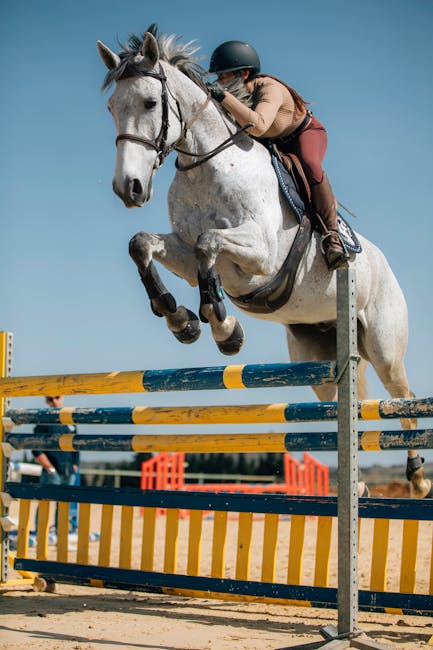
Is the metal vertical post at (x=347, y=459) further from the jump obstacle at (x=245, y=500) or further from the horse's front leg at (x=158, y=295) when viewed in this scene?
the horse's front leg at (x=158, y=295)

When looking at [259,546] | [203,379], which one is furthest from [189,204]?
[259,546]

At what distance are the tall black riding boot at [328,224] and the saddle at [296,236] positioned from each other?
0.19ft

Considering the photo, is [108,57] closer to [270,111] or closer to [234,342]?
[270,111]

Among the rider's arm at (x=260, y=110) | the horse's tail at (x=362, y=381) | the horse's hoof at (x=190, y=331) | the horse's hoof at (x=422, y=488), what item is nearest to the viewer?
the horse's hoof at (x=190, y=331)

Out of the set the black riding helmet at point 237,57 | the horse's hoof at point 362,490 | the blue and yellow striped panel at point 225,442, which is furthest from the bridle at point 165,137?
the horse's hoof at point 362,490

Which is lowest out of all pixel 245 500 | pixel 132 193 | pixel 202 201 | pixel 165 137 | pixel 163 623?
pixel 163 623

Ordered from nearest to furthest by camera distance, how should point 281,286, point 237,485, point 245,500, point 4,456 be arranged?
point 245,500, point 281,286, point 4,456, point 237,485

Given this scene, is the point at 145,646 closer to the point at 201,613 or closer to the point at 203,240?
the point at 201,613

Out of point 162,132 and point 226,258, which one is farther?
point 226,258

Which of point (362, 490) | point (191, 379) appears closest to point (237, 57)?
point (191, 379)

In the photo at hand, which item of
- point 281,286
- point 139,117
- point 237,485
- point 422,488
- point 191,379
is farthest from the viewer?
point 237,485

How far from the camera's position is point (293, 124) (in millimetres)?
4758

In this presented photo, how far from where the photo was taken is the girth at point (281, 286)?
465cm

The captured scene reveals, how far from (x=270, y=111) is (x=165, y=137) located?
0.65m
